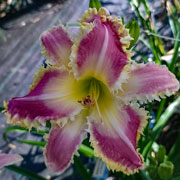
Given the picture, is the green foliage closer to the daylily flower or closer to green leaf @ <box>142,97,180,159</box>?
green leaf @ <box>142,97,180,159</box>

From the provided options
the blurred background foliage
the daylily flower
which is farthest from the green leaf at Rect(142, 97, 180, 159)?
the daylily flower

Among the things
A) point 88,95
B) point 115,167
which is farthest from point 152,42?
point 115,167

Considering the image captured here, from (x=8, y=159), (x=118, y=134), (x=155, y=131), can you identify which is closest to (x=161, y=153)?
(x=155, y=131)

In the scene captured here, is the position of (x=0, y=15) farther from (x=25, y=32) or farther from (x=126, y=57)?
(x=126, y=57)

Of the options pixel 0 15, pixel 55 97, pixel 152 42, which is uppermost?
pixel 55 97

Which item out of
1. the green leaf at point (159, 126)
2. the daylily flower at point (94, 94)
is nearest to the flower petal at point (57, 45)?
the daylily flower at point (94, 94)

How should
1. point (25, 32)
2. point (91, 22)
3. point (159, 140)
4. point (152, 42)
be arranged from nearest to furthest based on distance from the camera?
point (91, 22)
point (152, 42)
point (159, 140)
point (25, 32)

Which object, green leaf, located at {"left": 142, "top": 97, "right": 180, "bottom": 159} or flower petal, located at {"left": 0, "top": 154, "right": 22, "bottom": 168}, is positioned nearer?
flower petal, located at {"left": 0, "top": 154, "right": 22, "bottom": 168}
